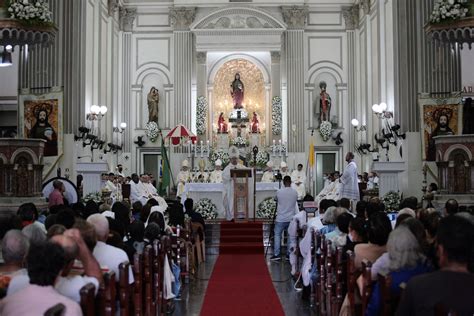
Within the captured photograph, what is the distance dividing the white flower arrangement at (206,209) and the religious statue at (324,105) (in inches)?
418

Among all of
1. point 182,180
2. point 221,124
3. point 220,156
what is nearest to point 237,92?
point 221,124

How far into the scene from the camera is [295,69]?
2761 cm

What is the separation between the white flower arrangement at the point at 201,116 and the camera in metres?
27.6

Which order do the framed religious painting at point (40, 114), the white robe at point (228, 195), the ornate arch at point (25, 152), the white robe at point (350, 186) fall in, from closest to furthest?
the ornate arch at point (25, 152) < the white robe at point (350, 186) < the white robe at point (228, 195) < the framed religious painting at point (40, 114)

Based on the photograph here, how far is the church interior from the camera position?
→ 16.4 feet

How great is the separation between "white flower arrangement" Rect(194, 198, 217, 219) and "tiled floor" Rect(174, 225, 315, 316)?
334cm

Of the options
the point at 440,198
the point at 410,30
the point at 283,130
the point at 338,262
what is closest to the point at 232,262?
the point at 440,198

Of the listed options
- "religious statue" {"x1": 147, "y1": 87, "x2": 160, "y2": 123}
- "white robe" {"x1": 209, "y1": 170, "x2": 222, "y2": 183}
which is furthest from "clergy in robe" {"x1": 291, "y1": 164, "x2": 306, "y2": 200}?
"religious statue" {"x1": 147, "y1": 87, "x2": 160, "y2": 123}

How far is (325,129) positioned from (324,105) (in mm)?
983

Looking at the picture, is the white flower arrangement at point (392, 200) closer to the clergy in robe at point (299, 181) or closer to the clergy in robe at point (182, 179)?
the clergy in robe at point (299, 181)

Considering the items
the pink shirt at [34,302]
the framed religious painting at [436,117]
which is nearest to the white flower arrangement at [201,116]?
the framed religious painting at [436,117]

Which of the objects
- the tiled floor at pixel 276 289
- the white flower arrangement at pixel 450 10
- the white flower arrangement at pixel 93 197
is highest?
the white flower arrangement at pixel 450 10

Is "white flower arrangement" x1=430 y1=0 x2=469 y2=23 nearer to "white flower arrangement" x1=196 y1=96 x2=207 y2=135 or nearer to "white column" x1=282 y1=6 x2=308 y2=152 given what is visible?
"white column" x1=282 y1=6 x2=308 y2=152

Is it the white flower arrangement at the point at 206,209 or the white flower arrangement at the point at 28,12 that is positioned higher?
the white flower arrangement at the point at 28,12
